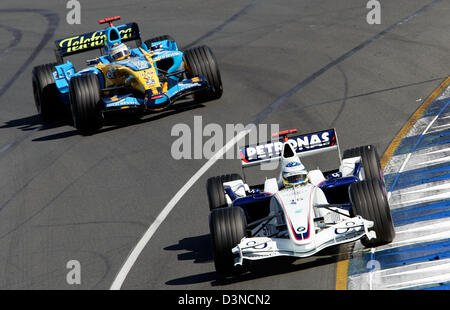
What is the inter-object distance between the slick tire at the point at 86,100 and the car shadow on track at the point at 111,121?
443 mm

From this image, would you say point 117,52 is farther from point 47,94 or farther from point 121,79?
point 47,94

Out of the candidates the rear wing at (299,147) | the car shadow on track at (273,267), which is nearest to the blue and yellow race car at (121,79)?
the rear wing at (299,147)

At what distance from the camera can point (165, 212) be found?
1368 centimetres

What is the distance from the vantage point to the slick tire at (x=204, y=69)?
19359mm

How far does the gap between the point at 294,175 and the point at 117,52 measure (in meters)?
9.64

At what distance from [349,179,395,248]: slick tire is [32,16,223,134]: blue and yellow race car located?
27.5 feet

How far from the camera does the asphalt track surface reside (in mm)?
12039

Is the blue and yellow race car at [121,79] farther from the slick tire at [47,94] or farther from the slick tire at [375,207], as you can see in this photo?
the slick tire at [375,207]

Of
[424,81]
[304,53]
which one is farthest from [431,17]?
[424,81]

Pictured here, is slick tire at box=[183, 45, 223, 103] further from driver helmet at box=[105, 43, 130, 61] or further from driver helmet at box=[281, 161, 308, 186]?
driver helmet at box=[281, 161, 308, 186]

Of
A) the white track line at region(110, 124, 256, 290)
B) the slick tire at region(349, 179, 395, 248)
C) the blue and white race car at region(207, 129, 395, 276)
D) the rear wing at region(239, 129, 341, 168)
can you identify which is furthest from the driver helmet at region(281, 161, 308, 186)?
the white track line at region(110, 124, 256, 290)

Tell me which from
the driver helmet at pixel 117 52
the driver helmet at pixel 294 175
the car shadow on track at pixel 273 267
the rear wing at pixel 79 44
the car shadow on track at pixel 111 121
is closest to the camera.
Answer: the car shadow on track at pixel 273 267

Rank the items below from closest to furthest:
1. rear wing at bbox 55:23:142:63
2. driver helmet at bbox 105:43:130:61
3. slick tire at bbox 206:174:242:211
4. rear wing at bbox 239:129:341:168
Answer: slick tire at bbox 206:174:242:211, rear wing at bbox 239:129:341:168, driver helmet at bbox 105:43:130:61, rear wing at bbox 55:23:142:63
